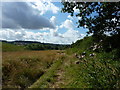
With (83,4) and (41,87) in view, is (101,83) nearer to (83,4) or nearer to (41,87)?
(41,87)

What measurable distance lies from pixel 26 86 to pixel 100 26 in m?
11.4

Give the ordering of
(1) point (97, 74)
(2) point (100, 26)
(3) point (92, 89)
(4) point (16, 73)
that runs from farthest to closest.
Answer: (2) point (100, 26)
(4) point (16, 73)
(1) point (97, 74)
(3) point (92, 89)

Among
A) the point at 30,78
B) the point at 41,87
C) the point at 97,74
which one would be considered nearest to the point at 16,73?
the point at 30,78

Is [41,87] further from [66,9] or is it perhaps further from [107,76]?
[66,9]

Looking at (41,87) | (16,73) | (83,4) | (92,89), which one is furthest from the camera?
(83,4)

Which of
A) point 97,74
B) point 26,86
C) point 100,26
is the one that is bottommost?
point 26,86

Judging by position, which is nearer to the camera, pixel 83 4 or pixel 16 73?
pixel 16 73

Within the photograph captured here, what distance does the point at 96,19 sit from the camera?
1756 cm

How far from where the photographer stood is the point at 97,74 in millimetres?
9438

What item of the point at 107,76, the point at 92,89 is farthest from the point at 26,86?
the point at 107,76

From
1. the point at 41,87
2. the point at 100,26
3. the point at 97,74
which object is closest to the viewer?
the point at 41,87

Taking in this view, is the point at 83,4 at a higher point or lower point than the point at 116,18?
higher

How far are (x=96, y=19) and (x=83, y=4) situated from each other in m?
2.30

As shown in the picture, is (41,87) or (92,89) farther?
(41,87)
